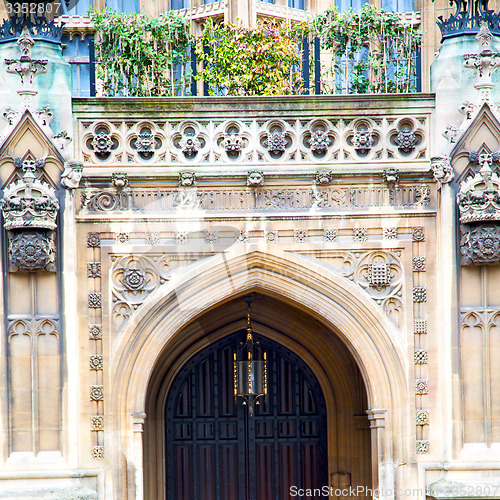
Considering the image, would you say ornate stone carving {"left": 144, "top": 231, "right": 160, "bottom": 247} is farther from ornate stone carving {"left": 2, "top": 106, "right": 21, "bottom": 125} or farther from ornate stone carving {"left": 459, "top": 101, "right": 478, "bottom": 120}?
ornate stone carving {"left": 459, "top": 101, "right": 478, "bottom": 120}

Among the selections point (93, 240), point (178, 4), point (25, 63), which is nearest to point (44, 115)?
point (25, 63)

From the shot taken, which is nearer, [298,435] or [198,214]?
[198,214]

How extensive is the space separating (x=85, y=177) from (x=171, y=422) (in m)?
4.38

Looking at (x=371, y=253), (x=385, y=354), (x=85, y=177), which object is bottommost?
(x=385, y=354)

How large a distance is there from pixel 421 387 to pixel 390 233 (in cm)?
183

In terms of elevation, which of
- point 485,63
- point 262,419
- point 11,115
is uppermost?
point 485,63

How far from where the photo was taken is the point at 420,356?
12.5 metres

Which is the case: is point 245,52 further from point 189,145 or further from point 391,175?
point 391,175

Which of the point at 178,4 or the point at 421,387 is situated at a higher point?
the point at 178,4

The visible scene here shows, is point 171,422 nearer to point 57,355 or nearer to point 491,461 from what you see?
point 57,355

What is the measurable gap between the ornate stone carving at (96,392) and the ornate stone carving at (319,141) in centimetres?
374

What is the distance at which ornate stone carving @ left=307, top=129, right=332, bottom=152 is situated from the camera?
41.5ft

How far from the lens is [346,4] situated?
1722 centimetres

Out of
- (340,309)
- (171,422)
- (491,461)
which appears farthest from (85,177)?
(491,461)
